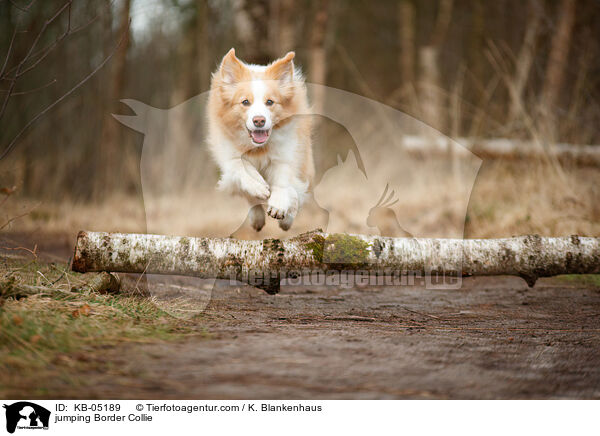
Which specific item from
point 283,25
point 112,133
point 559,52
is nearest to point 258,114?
point 283,25

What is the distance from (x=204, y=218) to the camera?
249 inches

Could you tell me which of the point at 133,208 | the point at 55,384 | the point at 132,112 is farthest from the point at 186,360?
the point at 133,208

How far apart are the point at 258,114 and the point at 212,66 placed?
919 centimetres

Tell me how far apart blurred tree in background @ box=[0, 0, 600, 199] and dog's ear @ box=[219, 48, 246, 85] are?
1358 millimetres

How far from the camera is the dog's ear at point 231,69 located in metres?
2.95

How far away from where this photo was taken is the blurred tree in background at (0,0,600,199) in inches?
217

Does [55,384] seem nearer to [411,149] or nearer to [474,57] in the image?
[411,149]

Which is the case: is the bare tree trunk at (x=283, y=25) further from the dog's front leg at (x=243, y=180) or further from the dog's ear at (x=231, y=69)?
the dog's front leg at (x=243, y=180)

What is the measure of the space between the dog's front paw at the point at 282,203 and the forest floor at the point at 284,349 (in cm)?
57

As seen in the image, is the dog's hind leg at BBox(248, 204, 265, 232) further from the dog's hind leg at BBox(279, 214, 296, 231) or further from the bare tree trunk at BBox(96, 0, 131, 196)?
the bare tree trunk at BBox(96, 0, 131, 196)

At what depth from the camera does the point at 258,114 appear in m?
2.87
